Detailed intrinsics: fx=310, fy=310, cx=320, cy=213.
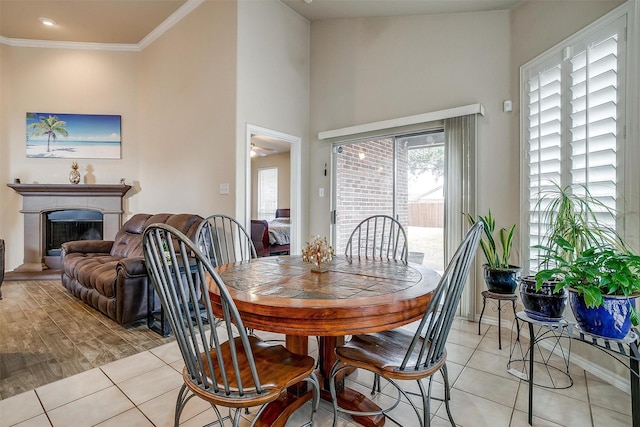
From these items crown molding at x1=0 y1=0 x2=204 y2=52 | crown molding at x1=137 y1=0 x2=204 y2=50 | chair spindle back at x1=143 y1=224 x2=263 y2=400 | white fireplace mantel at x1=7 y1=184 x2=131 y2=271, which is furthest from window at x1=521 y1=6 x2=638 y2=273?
white fireplace mantel at x1=7 y1=184 x2=131 y2=271

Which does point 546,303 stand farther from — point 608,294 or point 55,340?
point 55,340

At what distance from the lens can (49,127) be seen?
4949mm

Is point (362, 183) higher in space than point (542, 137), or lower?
lower

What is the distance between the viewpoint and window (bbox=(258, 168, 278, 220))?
29.4ft

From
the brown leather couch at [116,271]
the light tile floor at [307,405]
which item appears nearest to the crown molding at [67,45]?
the brown leather couch at [116,271]

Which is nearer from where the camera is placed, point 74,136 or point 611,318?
point 611,318

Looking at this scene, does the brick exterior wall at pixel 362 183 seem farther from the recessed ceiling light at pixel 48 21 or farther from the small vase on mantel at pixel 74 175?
the recessed ceiling light at pixel 48 21

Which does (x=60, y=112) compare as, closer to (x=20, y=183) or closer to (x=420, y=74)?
(x=20, y=183)

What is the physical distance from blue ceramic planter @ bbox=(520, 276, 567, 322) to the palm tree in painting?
21.2ft

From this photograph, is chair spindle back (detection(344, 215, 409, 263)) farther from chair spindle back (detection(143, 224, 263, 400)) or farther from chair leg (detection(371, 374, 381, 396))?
chair spindle back (detection(143, 224, 263, 400))

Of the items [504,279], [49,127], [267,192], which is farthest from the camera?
[267,192]

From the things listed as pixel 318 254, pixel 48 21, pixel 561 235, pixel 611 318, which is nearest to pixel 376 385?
pixel 318 254

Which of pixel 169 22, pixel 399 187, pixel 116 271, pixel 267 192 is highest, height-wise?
pixel 169 22

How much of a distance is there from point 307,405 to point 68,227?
532cm
